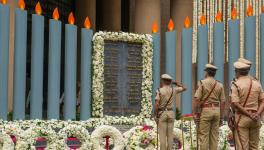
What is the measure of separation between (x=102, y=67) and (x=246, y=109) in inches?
226

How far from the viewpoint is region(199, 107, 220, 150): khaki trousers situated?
9617 millimetres

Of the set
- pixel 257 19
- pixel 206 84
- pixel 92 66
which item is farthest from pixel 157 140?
pixel 257 19

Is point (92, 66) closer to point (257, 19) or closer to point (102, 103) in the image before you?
point (102, 103)

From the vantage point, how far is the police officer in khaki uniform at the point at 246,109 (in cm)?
789

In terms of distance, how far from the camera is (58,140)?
11.0 m

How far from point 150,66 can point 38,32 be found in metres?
3.21

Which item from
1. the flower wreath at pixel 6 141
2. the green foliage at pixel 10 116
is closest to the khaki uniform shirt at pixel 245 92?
the flower wreath at pixel 6 141

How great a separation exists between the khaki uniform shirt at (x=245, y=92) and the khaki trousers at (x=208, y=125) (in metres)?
1.64

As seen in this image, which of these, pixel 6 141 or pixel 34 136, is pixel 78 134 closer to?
pixel 34 136

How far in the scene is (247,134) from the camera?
26.0ft

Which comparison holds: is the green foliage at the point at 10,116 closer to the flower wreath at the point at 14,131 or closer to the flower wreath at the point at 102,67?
the flower wreath at the point at 14,131

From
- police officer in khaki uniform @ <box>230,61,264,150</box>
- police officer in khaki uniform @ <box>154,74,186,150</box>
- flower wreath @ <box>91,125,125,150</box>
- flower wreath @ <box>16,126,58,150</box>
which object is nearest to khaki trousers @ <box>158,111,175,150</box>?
police officer in khaki uniform @ <box>154,74,186,150</box>

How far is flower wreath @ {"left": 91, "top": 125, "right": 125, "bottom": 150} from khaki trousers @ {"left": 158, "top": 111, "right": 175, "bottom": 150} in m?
1.18

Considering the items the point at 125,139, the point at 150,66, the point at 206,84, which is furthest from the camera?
the point at 150,66
